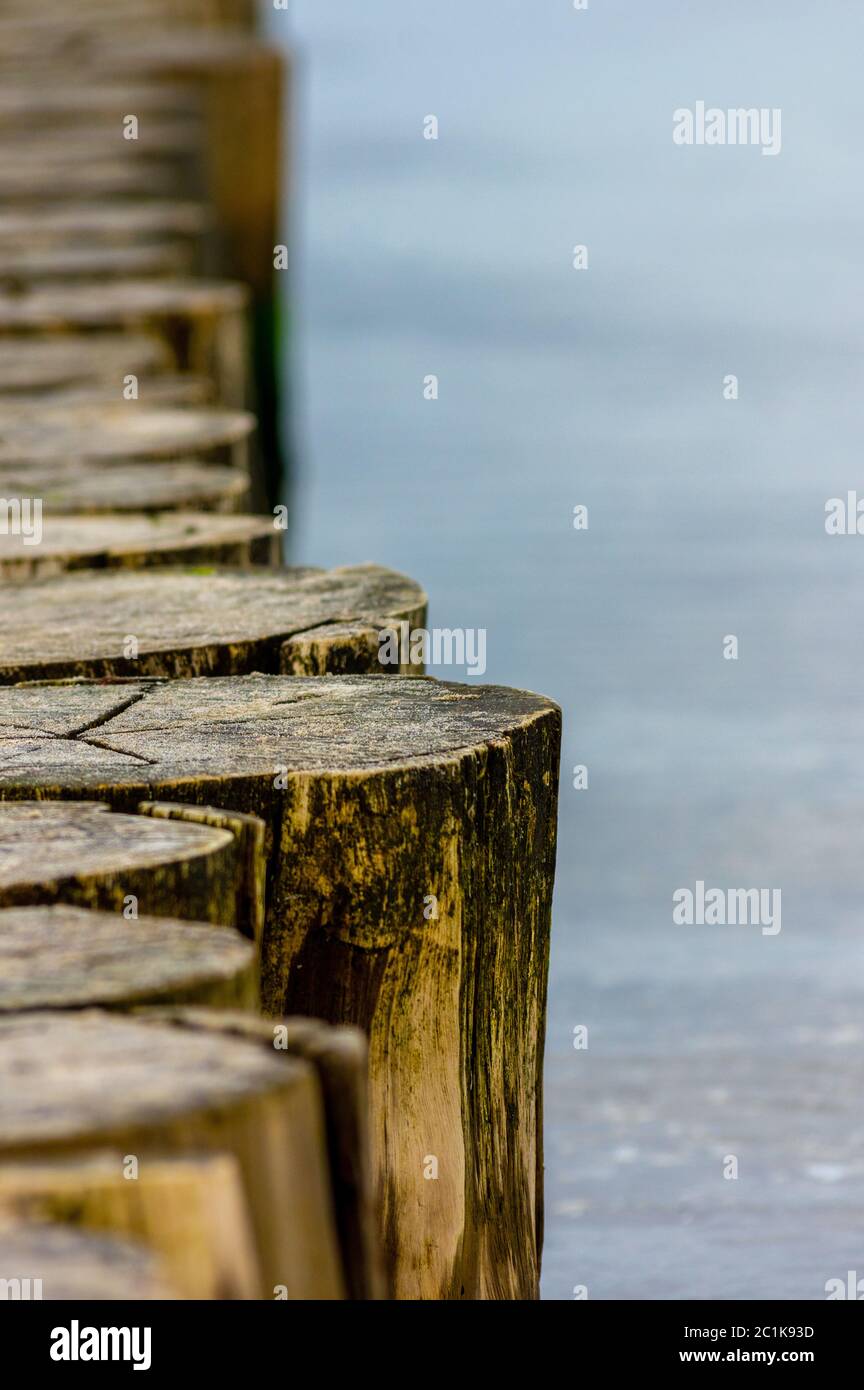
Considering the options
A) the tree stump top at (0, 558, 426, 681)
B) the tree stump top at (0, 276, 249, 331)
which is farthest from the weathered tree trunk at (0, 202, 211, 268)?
the tree stump top at (0, 558, 426, 681)

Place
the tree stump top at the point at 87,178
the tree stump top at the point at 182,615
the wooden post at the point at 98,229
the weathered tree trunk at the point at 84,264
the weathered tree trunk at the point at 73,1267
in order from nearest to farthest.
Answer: the weathered tree trunk at the point at 73,1267, the tree stump top at the point at 182,615, the weathered tree trunk at the point at 84,264, the wooden post at the point at 98,229, the tree stump top at the point at 87,178

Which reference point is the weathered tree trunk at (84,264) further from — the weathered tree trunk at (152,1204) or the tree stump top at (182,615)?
the weathered tree trunk at (152,1204)

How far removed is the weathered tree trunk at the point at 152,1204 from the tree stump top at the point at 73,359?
4.14 meters

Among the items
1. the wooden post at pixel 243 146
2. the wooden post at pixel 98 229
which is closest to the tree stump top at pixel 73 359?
the wooden post at pixel 98 229

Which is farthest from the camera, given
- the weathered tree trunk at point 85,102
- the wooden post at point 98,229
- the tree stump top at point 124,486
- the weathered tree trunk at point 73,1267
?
the weathered tree trunk at point 85,102

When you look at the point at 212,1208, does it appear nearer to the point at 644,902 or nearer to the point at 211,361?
the point at 644,902

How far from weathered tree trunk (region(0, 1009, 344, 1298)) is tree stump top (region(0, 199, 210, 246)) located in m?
6.17

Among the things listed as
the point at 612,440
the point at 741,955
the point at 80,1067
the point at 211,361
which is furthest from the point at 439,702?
the point at 612,440

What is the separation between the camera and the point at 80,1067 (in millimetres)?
1479

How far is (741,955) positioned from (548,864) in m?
3.29

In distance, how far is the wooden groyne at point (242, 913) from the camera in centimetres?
139

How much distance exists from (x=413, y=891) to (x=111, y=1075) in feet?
2.65

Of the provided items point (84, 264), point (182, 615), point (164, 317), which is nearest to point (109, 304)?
point (164, 317)
